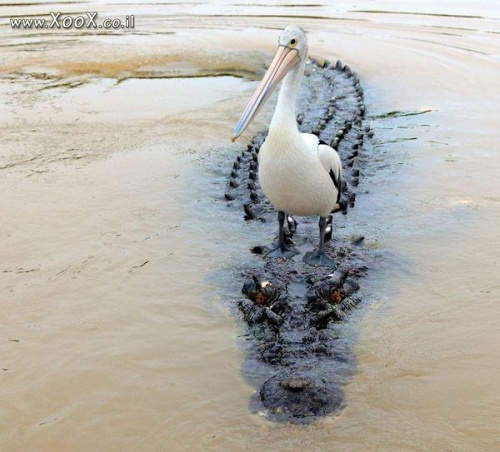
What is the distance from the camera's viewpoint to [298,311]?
438 centimetres

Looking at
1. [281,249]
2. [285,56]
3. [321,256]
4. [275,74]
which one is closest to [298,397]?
[321,256]

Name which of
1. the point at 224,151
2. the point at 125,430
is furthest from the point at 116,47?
the point at 125,430

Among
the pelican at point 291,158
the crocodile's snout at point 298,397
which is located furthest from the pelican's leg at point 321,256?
the crocodile's snout at point 298,397

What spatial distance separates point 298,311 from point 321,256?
87 cm

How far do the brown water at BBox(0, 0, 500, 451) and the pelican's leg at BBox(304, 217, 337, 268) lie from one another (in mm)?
440

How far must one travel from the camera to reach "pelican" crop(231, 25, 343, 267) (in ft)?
15.9

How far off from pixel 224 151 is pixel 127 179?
1525mm

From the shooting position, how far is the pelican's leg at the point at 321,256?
16.6 ft

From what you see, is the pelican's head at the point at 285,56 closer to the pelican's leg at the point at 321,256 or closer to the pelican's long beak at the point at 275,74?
the pelican's long beak at the point at 275,74

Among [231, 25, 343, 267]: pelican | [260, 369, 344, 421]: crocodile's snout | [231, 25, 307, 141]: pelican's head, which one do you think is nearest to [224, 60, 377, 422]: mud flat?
[260, 369, 344, 421]: crocodile's snout

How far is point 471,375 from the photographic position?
4.30 metres

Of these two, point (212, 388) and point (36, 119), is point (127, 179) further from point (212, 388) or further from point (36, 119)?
point (212, 388)

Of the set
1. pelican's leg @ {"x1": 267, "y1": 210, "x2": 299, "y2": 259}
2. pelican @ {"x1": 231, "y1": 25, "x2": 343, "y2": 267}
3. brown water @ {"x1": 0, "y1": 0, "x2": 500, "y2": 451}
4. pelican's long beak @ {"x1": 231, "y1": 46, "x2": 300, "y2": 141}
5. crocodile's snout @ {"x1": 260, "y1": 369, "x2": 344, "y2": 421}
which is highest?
→ pelican's long beak @ {"x1": 231, "y1": 46, "x2": 300, "y2": 141}

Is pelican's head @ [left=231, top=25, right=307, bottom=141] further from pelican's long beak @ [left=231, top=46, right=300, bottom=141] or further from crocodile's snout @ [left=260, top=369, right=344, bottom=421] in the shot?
crocodile's snout @ [left=260, top=369, right=344, bottom=421]
